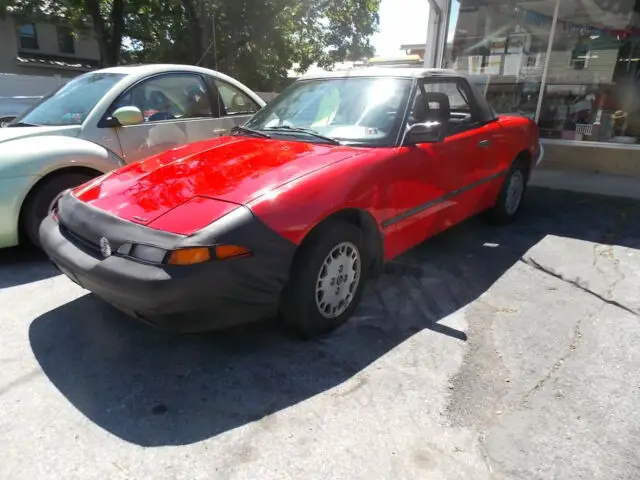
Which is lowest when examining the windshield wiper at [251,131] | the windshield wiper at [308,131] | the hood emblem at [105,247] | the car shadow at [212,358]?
the car shadow at [212,358]

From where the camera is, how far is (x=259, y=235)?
2402 mm

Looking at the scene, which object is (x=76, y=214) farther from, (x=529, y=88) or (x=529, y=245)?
(x=529, y=88)

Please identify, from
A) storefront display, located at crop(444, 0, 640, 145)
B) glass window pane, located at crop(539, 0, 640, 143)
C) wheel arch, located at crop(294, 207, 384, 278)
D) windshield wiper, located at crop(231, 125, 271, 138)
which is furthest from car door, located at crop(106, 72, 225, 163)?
glass window pane, located at crop(539, 0, 640, 143)

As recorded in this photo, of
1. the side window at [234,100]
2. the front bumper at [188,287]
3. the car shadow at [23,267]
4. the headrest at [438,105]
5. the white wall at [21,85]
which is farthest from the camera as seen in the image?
the white wall at [21,85]

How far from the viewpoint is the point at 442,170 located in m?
3.68

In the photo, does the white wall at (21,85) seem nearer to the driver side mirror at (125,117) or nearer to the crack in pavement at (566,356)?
the driver side mirror at (125,117)

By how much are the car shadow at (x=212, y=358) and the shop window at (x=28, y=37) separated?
914 inches

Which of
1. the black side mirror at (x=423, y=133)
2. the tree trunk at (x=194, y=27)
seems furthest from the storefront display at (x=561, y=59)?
the tree trunk at (x=194, y=27)

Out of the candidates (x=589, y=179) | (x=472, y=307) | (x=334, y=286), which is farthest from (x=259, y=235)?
(x=589, y=179)

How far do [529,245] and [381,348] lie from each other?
8.32 feet

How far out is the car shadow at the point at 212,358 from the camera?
7.50ft

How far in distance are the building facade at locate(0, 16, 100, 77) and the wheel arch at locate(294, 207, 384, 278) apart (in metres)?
21.2

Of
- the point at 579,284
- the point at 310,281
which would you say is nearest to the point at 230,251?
the point at 310,281

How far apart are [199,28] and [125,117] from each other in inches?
624
